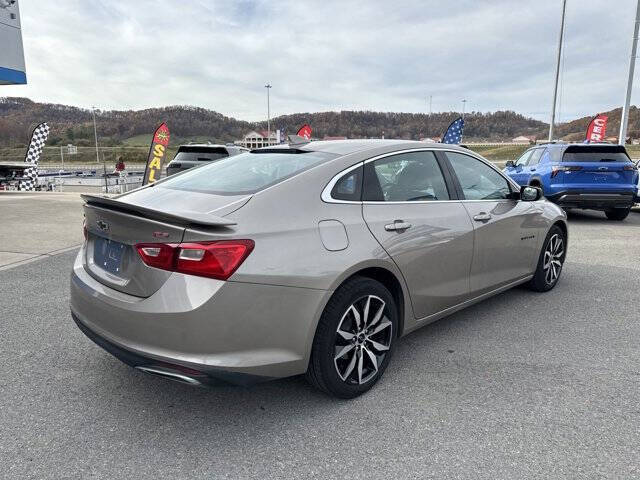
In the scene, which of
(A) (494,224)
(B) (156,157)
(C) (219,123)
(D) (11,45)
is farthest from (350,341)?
(C) (219,123)

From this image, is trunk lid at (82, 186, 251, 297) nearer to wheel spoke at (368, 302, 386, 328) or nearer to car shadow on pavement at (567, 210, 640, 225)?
wheel spoke at (368, 302, 386, 328)

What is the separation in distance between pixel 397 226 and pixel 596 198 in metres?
8.26

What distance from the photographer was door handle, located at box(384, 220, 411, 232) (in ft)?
9.88

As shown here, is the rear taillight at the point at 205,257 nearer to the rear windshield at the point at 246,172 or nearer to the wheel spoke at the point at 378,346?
the rear windshield at the point at 246,172

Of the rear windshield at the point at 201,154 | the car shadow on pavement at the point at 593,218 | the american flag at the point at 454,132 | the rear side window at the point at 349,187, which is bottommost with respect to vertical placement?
the car shadow on pavement at the point at 593,218

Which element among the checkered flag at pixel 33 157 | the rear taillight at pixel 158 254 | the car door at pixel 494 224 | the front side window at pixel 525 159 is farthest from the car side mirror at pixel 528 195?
the checkered flag at pixel 33 157

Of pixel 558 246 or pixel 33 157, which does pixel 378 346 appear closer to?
pixel 558 246

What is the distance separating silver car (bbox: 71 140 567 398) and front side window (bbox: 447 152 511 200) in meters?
Result: 0.04

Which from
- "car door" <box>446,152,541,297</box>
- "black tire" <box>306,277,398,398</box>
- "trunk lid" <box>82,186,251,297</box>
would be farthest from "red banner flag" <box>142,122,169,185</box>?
"black tire" <box>306,277,398,398</box>

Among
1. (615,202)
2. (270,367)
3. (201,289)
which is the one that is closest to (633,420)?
(270,367)

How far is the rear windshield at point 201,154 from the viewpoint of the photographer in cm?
1161

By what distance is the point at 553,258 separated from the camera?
16.7 ft

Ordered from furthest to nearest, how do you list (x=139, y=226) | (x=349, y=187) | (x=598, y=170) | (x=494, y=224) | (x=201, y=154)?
(x=201, y=154), (x=598, y=170), (x=494, y=224), (x=349, y=187), (x=139, y=226)

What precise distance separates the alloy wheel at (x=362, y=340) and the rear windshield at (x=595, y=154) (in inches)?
334
